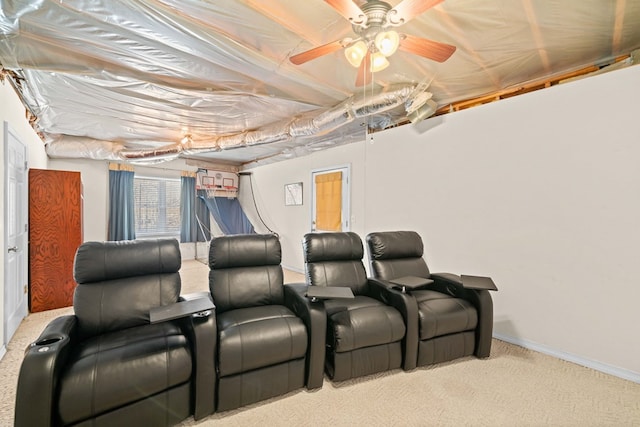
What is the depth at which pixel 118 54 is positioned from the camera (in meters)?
2.02

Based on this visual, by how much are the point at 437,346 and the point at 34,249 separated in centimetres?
457

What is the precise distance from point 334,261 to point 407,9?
2.01 m

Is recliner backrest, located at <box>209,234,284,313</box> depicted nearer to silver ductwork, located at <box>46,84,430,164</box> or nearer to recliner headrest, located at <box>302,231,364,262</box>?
recliner headrest, located at <box>302,231,364,262</box>

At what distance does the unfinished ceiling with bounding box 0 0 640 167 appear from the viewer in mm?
1680

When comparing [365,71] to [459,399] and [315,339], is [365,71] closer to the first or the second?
[315,339]

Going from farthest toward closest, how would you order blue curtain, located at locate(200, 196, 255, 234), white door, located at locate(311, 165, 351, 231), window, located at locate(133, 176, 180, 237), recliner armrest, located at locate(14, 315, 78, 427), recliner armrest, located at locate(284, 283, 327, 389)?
blue curtain, located at locate(200, 196, 255, 234) → window, located at locate(133, 176, 180, 237) → white door, located at locate(311, 165, 351, 231) → recliner armrest, located at locate(284, 283, 327, 389) → recliner armrest, located at locate(14, 315, 78, 427)

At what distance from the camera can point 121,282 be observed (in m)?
1.96

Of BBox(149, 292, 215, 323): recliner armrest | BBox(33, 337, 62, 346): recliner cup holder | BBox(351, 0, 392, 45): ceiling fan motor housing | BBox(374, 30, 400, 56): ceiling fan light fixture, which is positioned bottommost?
BBox(33, 337, 62, 346): recliner cup holder

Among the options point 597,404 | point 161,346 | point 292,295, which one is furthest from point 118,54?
point 597,404

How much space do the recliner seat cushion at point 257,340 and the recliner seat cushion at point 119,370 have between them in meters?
0.22

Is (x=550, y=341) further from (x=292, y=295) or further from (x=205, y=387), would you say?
(x=205, y=387)

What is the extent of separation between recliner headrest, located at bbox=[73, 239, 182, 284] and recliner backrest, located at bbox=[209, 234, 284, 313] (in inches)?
12.8

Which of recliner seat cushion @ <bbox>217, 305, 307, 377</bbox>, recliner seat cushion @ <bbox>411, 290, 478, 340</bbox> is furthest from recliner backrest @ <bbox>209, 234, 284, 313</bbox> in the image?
recliner seat cushion @ <bbox>411, 290, 478, 340</bbox>

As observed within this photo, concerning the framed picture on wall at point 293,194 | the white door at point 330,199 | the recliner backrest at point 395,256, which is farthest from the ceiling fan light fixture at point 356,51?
the framed picture on wall at point 293,194
